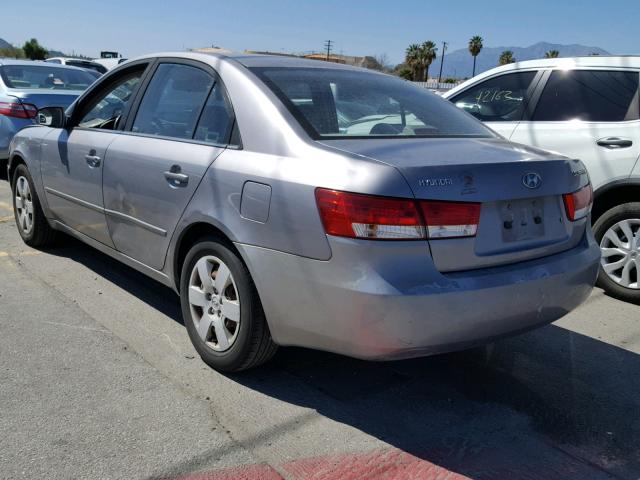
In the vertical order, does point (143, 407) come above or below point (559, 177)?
below

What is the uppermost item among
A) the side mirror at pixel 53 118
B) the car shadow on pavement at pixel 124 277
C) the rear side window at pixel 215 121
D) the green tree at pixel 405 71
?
the green tree at pixel 405 71

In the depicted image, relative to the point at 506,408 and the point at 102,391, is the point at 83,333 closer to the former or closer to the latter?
the point at 102,391

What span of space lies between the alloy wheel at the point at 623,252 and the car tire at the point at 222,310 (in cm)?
310

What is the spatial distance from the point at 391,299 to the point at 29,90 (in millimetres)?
7520

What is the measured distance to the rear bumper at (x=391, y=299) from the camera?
8.39ft

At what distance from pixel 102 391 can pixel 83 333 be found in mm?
799

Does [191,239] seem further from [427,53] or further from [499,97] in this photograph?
[427,53]

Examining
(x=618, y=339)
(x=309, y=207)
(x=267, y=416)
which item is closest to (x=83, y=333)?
(x=267, y=416)

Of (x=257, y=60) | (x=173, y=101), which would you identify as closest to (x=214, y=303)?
(x=173, y=101)

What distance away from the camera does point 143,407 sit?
3.00 metres

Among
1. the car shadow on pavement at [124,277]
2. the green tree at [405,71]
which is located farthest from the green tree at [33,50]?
the car shadow on pavement at [124,277]

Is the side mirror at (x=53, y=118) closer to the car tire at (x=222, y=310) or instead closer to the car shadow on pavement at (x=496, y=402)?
the car tire at (x=222, y=310)

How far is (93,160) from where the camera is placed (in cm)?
419

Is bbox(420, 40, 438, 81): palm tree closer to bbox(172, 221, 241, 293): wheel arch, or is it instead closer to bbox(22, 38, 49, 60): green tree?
bbox(22, 38, 49, 60): green tree
